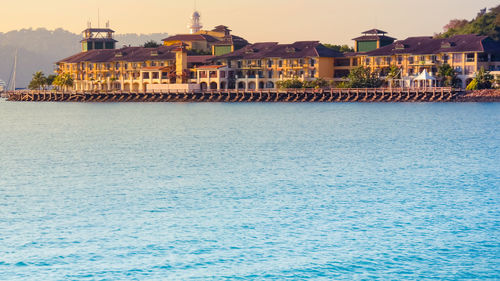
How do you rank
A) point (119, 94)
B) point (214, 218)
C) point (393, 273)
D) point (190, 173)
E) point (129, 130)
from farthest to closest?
point (119, 94), point (129, 130), point (190, 173), point (214, 218), point (393, 273)

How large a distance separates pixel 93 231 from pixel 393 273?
33.1 feet

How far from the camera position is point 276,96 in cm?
11481

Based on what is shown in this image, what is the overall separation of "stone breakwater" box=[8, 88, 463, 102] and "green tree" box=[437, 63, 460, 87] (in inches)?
149

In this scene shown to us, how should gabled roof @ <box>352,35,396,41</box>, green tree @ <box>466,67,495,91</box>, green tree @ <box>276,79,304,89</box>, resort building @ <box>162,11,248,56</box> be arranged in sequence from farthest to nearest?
resort building @ <box>162,11,248,56</box> → gabled roof @ <box>352,35,396,41</box> → green tree @ <box>276,79,304,89</box> → green tree @ <box>466,67,495,91</box>

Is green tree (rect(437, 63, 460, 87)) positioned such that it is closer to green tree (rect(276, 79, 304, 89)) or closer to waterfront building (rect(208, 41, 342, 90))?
waterfront building (rect(208, 41, 342, 90))

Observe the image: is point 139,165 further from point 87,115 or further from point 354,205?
point 87,115

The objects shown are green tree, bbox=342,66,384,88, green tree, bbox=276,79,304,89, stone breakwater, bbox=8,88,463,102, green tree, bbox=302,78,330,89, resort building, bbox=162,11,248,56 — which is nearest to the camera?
stone breakwater, bbox=8,88,463,102

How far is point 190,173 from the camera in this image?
3759cm

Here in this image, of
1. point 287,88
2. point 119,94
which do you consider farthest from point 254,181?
point 119,94

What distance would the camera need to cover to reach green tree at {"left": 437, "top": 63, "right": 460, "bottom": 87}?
102 m

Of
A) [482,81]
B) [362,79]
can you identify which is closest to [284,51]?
[362,79]

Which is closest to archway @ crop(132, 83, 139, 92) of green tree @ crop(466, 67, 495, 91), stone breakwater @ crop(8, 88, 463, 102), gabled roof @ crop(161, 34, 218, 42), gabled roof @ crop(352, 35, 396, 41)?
stone breakwater @ crop(8, 88, 463, 102)

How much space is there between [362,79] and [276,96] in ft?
47.2

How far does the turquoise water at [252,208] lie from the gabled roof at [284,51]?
62.4 meters
